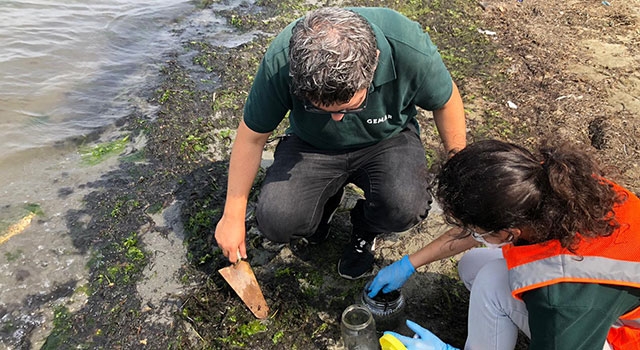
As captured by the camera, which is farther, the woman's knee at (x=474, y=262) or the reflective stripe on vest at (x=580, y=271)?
the woman's knee at (x=474, y=262)

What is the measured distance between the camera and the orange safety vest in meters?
1.47

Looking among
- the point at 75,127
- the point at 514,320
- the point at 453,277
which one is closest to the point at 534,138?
the point at 453,277

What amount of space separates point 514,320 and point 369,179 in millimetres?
1049

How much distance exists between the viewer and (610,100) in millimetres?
4168

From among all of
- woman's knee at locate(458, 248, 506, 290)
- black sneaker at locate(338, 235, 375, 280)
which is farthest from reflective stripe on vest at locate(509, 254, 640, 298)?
black sneaker at locate(338, 235, 375, 280)

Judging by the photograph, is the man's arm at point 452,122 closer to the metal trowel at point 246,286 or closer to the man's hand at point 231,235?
the man's hand at point 231,235

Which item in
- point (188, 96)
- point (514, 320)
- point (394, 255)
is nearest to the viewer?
point (514, 320)

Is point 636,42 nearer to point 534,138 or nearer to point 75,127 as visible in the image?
point 534,138

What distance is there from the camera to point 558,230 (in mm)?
1543

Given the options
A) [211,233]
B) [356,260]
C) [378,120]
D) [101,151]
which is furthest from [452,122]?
[101,151]

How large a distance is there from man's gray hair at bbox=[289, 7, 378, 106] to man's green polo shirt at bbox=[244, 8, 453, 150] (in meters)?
0.34

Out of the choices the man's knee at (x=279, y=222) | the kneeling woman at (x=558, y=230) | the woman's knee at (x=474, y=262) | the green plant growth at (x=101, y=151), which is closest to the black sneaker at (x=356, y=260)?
the man's knee at (x=279, y=222)

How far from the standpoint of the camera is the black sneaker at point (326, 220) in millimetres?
2918

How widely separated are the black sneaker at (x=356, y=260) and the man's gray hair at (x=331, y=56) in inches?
46.1
